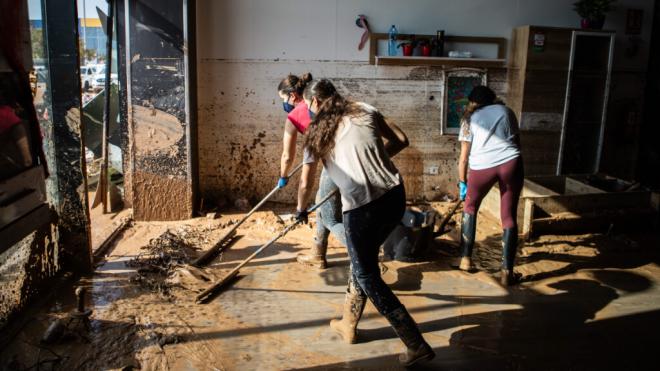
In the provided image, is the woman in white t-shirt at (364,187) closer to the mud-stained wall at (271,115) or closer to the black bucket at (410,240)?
the black bucket at (410,240)

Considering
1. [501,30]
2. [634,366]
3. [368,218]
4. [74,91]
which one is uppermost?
[501,30]

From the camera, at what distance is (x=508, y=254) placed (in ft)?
15.3

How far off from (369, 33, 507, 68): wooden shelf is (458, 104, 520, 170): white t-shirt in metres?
2.46

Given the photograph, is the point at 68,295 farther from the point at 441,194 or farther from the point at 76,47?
the point at 441,194

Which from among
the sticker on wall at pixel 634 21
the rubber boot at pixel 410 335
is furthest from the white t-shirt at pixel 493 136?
the sticker on wall at pixel 634 21

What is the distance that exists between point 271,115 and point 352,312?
12.5 feet

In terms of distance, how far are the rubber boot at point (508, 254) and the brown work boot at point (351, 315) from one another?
5.40 ft

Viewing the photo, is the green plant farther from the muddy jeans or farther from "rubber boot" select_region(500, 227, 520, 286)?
the muddy jeans

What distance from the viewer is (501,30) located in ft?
23.6

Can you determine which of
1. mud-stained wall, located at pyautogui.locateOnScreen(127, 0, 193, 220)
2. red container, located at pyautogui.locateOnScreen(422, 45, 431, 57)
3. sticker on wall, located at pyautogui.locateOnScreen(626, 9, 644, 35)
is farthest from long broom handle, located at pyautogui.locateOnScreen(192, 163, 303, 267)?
sticker on wall, located at pyautogui.locateOnScreen(626, 9, 644, 35)

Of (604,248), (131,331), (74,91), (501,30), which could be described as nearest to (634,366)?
(604,248)

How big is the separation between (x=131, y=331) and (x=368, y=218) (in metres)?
1.80

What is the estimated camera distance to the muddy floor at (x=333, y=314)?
3.47m

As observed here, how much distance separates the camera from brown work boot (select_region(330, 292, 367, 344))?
11.7 ft
